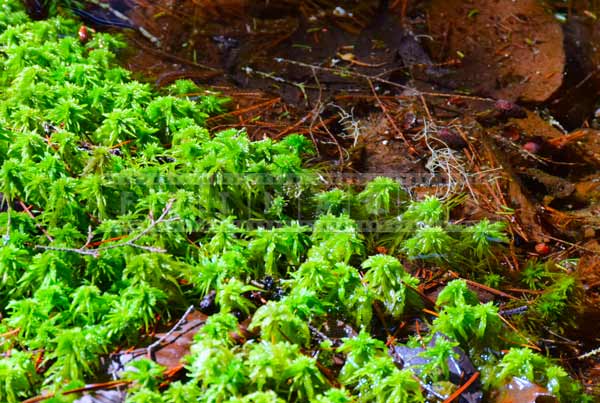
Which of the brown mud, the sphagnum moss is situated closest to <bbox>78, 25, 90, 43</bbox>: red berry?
the brown mud

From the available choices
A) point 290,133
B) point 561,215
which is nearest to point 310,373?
point 290,133

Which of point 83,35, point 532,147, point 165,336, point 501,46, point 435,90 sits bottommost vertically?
point 532,147

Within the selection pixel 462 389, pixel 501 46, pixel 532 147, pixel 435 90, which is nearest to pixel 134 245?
pixel 462 389

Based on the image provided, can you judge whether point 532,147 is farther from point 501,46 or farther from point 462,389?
point 462,389

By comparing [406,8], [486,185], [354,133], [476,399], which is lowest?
[476,399]

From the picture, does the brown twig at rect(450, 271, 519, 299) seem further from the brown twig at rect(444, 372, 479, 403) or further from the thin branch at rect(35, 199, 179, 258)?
the thin branch at rect(35, 199, 179, 258)

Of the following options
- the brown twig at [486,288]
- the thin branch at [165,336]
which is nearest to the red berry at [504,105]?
the brown twig at [486,288]

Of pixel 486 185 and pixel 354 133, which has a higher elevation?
pixel 354 133

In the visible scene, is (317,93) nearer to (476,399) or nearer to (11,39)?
(11,39)
